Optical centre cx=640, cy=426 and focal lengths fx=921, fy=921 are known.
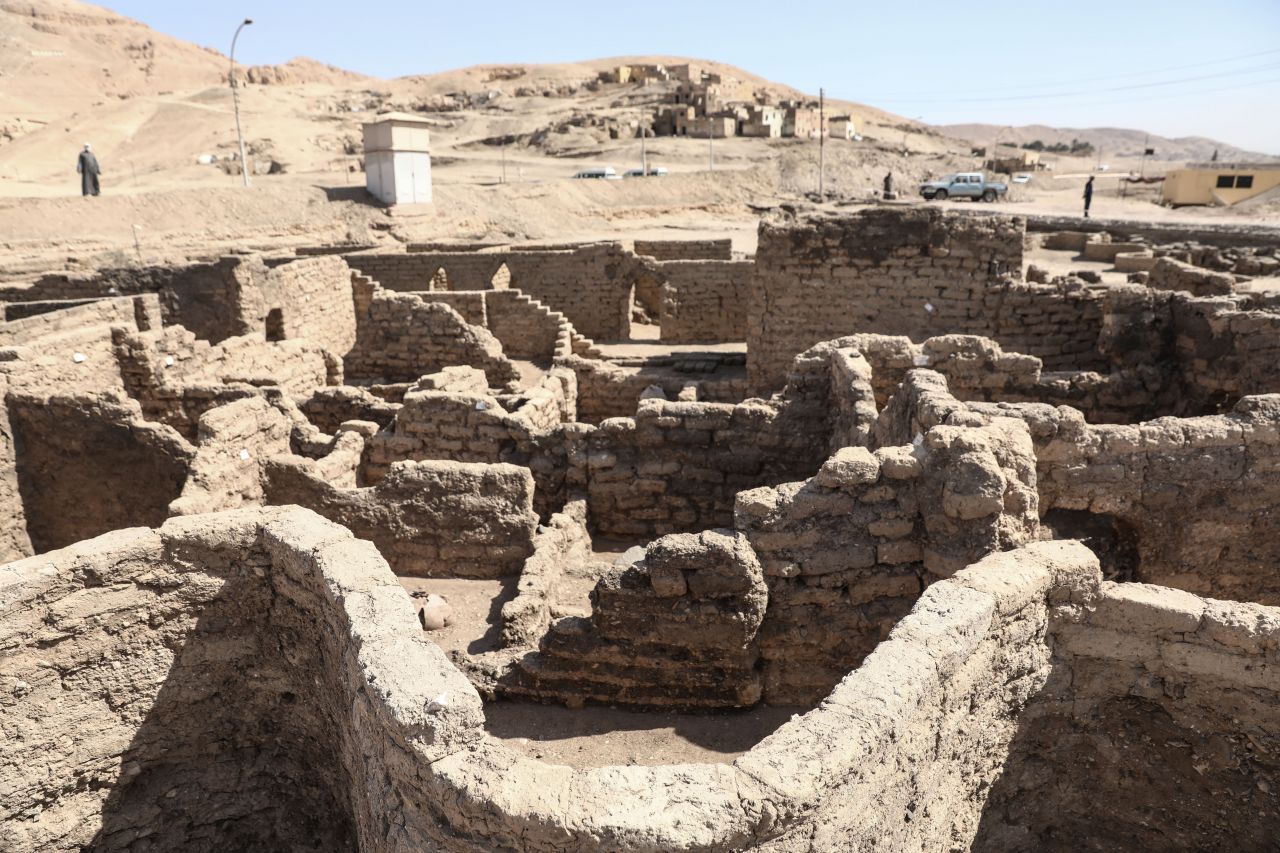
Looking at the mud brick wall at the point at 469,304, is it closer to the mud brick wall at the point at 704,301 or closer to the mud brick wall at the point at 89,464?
the mud brick wall at the point at 704,301

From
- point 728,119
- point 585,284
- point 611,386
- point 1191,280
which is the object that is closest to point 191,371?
point 611,386

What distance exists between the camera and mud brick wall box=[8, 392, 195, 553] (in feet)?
28.3

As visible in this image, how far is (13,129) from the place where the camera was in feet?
164

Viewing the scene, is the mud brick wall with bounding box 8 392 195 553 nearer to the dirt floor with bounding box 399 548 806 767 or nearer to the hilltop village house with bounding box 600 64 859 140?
the dirt floor with bounding box 399 548 806 767

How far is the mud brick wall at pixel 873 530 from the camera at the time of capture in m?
5.12

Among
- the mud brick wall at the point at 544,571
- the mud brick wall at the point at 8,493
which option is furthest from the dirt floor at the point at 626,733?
the mud brick wall at the point at 8,493

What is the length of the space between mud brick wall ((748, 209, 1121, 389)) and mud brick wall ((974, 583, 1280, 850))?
8.08 meters

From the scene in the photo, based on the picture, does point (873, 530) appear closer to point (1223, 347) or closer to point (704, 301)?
point (1223, 347)

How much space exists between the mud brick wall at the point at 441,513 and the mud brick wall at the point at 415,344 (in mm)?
5987

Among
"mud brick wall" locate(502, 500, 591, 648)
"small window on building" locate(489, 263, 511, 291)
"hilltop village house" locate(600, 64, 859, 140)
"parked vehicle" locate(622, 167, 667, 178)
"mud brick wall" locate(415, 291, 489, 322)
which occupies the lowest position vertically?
"mud brick wall" locate(502, 500, 591, 648)

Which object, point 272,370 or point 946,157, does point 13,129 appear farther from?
point 946,157

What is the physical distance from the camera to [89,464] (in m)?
8.88

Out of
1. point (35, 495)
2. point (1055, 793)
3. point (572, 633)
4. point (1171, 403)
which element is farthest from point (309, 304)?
point (1055, 793)

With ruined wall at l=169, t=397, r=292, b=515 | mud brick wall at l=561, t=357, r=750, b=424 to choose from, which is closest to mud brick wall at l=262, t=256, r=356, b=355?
mud brick wall at l=561, t=357, r=750, b=424
